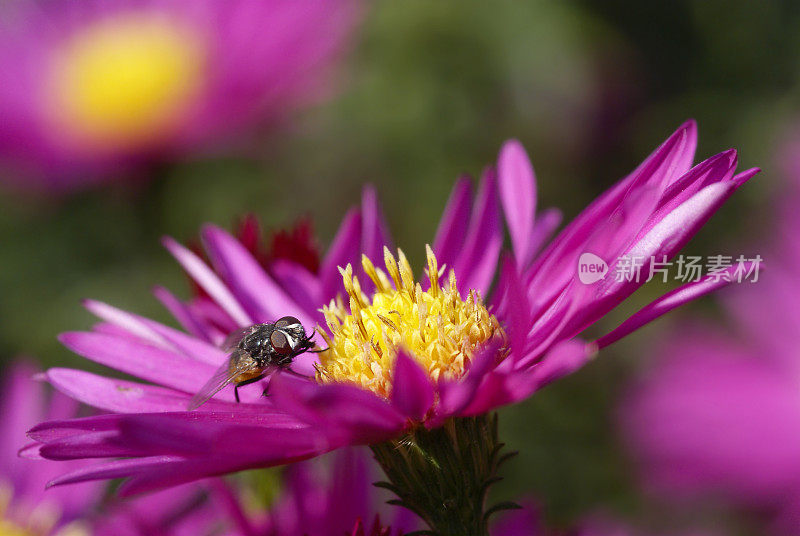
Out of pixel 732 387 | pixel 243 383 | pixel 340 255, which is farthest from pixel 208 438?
pixel 732 387

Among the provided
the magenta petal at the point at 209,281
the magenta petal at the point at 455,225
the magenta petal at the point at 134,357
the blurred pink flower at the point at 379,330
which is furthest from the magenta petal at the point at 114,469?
the magenta petal at the point at 455,225

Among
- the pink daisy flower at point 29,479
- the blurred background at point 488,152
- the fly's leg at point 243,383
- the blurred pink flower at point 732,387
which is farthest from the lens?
the blurred background at point 488,152

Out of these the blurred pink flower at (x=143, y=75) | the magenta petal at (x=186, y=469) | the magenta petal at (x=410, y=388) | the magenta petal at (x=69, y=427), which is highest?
the blurred pink flower at (x=143, y=75)

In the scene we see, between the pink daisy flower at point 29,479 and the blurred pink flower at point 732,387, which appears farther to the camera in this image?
the blurred pink flower at point 732,387

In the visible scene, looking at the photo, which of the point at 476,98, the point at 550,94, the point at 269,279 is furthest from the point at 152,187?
the point at 269,279

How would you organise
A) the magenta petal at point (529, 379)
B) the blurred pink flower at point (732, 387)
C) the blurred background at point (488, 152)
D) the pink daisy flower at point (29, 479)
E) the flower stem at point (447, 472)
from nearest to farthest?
the magenta petal at point (529, 379) < the flower stem at point (447, 472) < the pink daisy flower at point (29, 479) < the blurred pink flower at point (732, 387) < the blurred background at point (488, 152)

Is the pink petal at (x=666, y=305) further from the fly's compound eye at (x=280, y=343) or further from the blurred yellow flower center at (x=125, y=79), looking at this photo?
the blurred yellow flower center at (x=125, y=79)
